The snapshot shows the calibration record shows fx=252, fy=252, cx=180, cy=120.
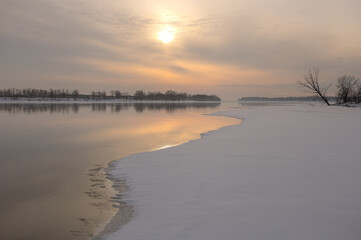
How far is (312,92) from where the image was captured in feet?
182

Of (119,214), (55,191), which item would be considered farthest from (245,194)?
(55,191)

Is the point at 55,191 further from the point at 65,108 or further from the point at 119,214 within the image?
the point at 65,108

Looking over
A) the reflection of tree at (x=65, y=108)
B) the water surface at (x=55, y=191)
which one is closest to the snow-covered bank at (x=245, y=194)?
the water surface at (x=55, y=191)

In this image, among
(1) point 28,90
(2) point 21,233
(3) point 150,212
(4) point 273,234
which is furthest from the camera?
(1) point 28,90

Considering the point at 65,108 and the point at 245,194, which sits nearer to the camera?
the point at 245,194

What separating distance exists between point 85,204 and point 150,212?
1666 mm

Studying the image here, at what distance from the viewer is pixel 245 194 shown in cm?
521

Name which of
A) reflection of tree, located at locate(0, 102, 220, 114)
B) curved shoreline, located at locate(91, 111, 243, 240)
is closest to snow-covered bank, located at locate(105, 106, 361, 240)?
curved shoreline, located at locate(91, 111, 243, 240)

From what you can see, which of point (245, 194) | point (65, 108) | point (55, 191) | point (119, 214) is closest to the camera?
point (119, 214)

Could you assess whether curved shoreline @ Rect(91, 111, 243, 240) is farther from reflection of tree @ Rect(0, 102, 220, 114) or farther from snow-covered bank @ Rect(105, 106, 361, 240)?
reflection of tree @ Rect(0, 102, 220, 114)

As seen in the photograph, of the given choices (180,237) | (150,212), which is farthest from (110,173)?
(180,237)

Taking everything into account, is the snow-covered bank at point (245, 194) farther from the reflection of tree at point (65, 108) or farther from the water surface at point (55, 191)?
the reflection of tree at point (65, 108)

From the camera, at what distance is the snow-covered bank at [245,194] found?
150 inches

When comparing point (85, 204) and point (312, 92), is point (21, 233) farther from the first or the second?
point (312, 92)
